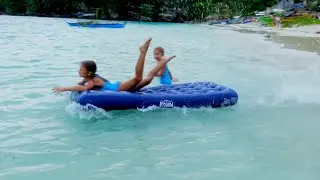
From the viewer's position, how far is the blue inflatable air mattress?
7.45 m

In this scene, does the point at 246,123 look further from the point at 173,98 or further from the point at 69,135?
Answer: the point at 69,135

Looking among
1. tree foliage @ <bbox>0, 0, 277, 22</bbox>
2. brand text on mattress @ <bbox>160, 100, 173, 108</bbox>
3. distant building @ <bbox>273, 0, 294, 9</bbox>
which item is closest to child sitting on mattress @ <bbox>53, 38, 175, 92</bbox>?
brand text on mattress @ <bbox>160, 100, 173, 108</bbox>

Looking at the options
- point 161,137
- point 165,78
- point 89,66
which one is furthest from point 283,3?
point 161,137

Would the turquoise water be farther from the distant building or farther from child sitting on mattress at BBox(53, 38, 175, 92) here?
the distant building

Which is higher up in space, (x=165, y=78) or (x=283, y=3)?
(x=165, y=78)

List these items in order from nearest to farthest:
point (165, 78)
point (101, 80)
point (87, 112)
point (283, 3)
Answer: point (87, 112), point (101, 80), point (165, 78), point (283, 3)

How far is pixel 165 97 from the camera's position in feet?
26.0

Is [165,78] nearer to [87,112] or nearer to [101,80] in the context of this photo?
[101,80]

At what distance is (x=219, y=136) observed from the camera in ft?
22.3

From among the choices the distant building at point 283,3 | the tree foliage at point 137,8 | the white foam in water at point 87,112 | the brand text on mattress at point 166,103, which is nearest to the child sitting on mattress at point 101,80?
the white foam in water at point 87,112

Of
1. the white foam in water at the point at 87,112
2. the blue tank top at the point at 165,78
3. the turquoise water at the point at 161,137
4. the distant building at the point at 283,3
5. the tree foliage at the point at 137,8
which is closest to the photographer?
the turquoise water at the point at 161,137

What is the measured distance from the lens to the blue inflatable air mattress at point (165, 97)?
7454 mm

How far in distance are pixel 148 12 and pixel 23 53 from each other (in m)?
41.5

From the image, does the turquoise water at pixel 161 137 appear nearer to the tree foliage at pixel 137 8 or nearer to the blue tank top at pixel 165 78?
the blue tank top at pixel 165 78
